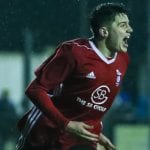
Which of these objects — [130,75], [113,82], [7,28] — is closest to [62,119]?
[113,82]

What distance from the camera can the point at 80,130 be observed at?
193 inches

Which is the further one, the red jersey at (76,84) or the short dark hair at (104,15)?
the short dark hair at (104,15)

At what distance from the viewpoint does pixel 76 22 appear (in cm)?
920

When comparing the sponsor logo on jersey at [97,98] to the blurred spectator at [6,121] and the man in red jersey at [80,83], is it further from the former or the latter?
the blurred spectator at [6,121]

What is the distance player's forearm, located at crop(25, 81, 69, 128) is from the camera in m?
4.93

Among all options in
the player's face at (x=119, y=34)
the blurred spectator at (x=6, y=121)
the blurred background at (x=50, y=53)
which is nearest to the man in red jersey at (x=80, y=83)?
the player's face at (x=119, y=34)

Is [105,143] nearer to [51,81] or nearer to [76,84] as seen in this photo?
[76,84]

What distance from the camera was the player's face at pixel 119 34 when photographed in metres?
5.15

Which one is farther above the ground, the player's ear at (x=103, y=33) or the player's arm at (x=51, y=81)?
the player's ear at (x=103, y=33)

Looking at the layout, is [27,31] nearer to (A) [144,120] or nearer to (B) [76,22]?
(B) [76,22]

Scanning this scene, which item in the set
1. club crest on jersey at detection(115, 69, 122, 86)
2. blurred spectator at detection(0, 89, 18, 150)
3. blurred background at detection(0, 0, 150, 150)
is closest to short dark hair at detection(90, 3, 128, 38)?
club crest on jersey at detection(115, 69, 122, 86)

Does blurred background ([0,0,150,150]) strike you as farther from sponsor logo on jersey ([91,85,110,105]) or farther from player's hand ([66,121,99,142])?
player's hand ([66,121,99,142])

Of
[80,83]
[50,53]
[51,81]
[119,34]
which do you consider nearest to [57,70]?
[51,81]

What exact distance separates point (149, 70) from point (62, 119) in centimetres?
494
